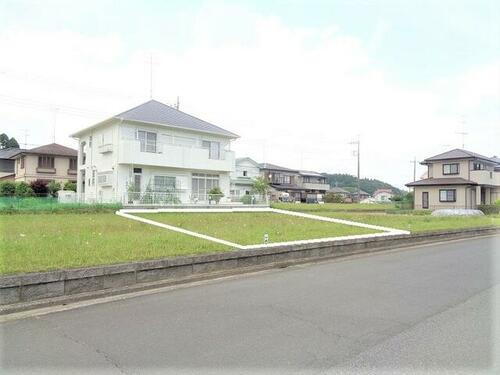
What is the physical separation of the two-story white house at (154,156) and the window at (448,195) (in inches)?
889

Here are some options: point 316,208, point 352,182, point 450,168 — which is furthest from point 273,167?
point 352,182

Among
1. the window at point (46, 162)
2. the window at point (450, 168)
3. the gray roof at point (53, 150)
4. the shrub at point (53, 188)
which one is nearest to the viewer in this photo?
the shrub at point (53, 188)

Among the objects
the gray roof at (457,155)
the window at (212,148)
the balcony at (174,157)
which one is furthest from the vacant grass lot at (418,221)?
the gray roof at (457,155)

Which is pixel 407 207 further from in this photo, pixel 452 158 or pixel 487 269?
pixel 487 269

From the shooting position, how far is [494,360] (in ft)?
12.8

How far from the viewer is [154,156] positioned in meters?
28.5

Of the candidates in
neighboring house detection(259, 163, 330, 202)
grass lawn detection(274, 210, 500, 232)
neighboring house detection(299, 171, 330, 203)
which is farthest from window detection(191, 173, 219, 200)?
neighboring house detection(299, 171, 330, 203)

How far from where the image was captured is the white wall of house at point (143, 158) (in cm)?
2755

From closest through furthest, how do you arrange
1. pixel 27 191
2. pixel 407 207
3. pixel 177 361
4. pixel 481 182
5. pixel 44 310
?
pixel 177 361 < pixel 44 310 < pixel 27 191 < pixel 481 182 < pixel 407 207

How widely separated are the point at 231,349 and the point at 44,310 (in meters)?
2.78

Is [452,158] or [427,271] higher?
[452,158]

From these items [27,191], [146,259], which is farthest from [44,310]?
[27,191]

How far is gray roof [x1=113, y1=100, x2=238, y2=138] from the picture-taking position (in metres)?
28.8

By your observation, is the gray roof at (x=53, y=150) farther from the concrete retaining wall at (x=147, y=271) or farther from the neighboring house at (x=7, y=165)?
the concrete retaining wall at (x=147, y=271)
